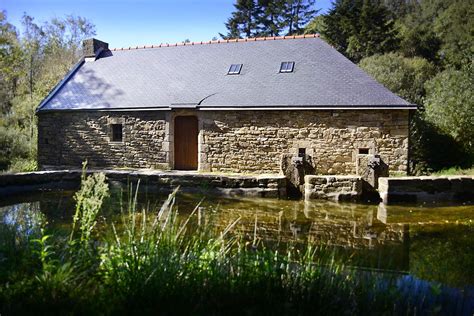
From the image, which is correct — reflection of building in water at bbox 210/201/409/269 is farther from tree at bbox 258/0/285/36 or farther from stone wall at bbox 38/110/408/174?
tree at bbox 258/0/285/36

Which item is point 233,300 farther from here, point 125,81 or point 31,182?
point 125,81

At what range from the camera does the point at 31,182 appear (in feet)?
31.0

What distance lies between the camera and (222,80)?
13195 millimetres

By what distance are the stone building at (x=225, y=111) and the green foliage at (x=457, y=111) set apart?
13.2 feet

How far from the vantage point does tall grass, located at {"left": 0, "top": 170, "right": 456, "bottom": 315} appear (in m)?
2.85

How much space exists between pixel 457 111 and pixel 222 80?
8.30 meters

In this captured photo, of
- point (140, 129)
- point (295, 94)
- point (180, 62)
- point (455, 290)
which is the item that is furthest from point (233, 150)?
point (455, 290)

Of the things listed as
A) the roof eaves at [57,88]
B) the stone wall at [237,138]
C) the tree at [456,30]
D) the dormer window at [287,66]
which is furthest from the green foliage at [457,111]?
the roof eaves at [57,88]

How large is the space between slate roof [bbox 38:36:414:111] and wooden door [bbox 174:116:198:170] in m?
0.75

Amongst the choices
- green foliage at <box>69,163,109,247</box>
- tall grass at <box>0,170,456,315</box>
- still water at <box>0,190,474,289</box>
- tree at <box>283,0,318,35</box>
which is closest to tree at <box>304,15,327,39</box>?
tree at <box>283,0,318,35</box>

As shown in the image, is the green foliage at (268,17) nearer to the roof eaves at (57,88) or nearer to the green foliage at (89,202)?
the roof eaves at (57,88)

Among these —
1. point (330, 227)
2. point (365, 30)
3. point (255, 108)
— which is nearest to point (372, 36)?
point (365, 30)

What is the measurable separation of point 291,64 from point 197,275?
35.7 ft

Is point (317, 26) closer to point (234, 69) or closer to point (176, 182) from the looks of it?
point (234, 69)
